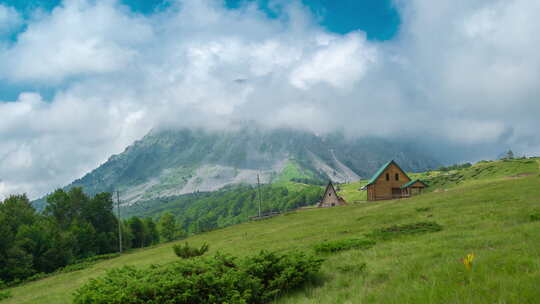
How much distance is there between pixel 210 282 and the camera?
8.34 m

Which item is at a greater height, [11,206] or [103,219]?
[11,206]

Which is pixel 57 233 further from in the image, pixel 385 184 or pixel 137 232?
pixel 385 184

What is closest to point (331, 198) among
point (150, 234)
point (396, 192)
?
point (396, 192)

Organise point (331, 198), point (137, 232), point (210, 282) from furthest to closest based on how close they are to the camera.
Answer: point (137, 232)
point (331, 198)
point (210, 282)

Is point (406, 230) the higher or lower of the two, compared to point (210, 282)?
lower

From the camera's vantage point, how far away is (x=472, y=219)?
18688 mm

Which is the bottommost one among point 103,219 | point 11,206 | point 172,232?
point 172,232

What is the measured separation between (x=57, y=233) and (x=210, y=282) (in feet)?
253

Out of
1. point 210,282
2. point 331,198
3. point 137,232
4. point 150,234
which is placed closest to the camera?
point 210,282

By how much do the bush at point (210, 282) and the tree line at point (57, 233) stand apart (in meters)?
61.2

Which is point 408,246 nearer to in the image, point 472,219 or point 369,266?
point 369,266

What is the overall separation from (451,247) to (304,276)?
17.6ft

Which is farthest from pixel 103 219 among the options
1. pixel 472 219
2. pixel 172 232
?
pixel 472 219

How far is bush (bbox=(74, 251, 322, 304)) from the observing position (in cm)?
789
